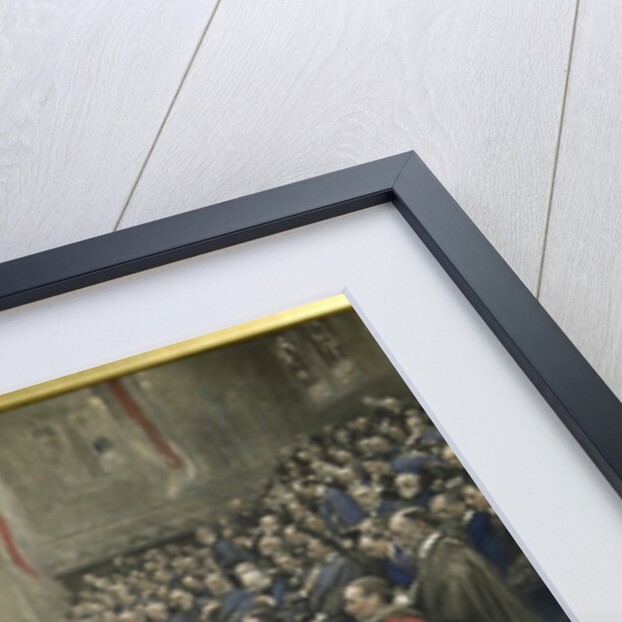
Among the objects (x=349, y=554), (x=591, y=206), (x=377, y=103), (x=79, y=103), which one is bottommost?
(x=349, y=554)

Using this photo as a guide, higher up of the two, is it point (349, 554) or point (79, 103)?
point (79, 103)

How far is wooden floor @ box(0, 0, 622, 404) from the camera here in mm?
526

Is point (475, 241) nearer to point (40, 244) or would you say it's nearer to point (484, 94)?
point (484, 94)

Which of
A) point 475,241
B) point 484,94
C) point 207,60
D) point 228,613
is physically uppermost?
point 207,60

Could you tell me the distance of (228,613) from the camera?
0.41 meters

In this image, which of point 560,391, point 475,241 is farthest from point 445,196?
point 560,391

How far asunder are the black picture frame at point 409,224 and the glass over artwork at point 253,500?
0.06 m

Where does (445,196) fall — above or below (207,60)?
below

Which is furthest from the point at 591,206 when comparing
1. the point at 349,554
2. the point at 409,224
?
the point at 349,554

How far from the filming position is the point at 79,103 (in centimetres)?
57

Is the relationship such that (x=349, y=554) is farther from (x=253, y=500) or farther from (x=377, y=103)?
(x=377, y=103)

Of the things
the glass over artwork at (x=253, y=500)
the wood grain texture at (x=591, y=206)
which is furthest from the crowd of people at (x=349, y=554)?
the wood grain texture at (x=591, y=206)

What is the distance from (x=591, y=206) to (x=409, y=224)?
129 mm

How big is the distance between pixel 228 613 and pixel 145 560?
0.05 m
